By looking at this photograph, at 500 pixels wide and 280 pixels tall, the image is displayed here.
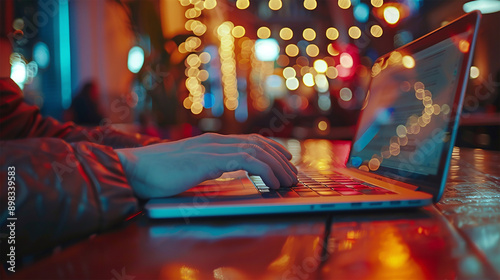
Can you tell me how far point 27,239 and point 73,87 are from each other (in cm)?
483

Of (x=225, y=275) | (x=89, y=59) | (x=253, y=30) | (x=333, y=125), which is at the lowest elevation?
(x=333, y=125)

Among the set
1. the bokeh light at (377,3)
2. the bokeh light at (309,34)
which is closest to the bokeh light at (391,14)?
the bokeh light at (377,3)

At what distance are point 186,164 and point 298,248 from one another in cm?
20

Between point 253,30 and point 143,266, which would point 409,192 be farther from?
point 253,30

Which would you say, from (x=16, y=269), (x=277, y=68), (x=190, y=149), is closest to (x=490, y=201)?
(x=190, y=149)

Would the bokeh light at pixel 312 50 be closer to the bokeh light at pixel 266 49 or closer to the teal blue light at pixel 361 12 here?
the bokeh light at pixel 266 49

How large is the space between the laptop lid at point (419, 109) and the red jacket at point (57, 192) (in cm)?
39

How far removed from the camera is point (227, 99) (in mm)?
7961

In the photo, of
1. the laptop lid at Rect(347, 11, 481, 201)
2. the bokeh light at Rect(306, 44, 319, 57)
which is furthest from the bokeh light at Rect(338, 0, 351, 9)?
the laptop lid at Rect(347, 11, 481, 201)

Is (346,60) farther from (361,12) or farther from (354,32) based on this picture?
(361,12)

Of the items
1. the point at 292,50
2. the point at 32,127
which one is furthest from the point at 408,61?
the point at 292,50

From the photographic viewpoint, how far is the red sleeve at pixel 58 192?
0.28 metres

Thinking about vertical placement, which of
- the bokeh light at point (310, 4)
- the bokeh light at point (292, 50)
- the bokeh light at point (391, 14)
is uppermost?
the bokeh light at point (310, 4)

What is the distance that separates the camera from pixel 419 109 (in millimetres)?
542
